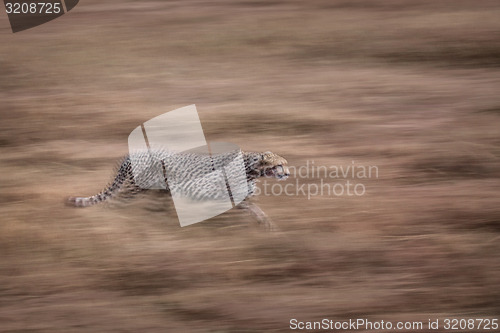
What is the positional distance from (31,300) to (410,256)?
167 centimetres

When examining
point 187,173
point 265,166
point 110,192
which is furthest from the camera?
point 110,192

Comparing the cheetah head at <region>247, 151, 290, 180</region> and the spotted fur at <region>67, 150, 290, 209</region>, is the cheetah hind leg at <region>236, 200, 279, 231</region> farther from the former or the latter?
the cheetah head at <region>247, 151, 290, 180</region>

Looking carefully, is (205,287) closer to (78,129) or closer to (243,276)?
(243,276)

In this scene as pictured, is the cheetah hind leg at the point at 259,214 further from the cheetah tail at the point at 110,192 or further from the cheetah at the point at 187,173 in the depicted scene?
the cheetah tail at the point at 110,192

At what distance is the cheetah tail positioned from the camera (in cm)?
351

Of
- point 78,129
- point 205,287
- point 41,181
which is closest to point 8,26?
point 78,129

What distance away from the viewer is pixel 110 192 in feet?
11.6

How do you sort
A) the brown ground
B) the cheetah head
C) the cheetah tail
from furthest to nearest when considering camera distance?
the cheetah tail
the cheetah head
the brown ground

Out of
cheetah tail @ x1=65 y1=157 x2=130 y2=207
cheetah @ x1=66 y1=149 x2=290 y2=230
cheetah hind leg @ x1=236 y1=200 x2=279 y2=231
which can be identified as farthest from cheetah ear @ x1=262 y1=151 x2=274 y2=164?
cheetah tail @ x1=65 y1=157 x2=130 y2=207

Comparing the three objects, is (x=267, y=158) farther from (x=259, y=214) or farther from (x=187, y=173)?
(x=187, y=173)

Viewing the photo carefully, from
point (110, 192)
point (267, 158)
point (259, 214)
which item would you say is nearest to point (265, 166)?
point (267, 158)

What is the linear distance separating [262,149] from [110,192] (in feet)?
3.49

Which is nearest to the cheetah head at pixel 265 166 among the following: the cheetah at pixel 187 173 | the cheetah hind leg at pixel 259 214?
the cheetah at pixel 187 173

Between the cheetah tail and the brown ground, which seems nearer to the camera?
the brown ground
